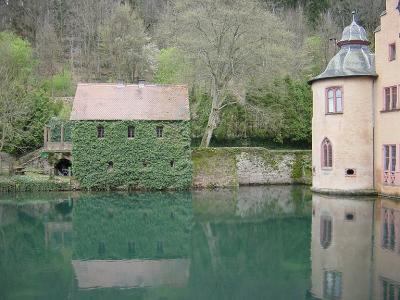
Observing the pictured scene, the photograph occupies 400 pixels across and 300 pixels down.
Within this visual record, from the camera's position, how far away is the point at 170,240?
46.3ft

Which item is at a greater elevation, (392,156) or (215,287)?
(392,156)

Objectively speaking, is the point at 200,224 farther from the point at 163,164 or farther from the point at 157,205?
the point at 163,164

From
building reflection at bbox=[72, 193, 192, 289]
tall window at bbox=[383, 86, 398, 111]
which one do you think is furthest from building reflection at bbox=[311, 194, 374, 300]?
tall window at bbox=[383, 86, 398, 111]

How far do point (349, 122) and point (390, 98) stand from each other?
7.29 feet

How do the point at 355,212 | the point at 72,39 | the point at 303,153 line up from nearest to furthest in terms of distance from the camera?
1. the point at 355,212
2. the point at 303,153
3. the point at 72,39

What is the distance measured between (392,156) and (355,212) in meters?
5.66

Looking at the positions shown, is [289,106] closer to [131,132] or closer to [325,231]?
[131,132]

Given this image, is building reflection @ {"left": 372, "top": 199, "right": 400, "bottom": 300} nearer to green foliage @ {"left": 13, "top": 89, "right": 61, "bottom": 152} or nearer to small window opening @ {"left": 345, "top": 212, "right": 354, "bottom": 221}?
small window opening @ {"left": 345, "top": 212, "right": 354, "bottom": 221}

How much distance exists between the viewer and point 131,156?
92.6ft

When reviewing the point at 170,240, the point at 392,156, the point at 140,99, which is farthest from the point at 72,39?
the point at 170,240

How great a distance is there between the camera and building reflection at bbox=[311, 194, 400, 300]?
29.8 feet

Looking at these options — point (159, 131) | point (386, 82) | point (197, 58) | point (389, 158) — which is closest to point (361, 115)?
point (386, 82)

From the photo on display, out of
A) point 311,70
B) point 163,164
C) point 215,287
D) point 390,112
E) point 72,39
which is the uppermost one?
point 72,39

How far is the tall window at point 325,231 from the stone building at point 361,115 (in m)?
7.24
